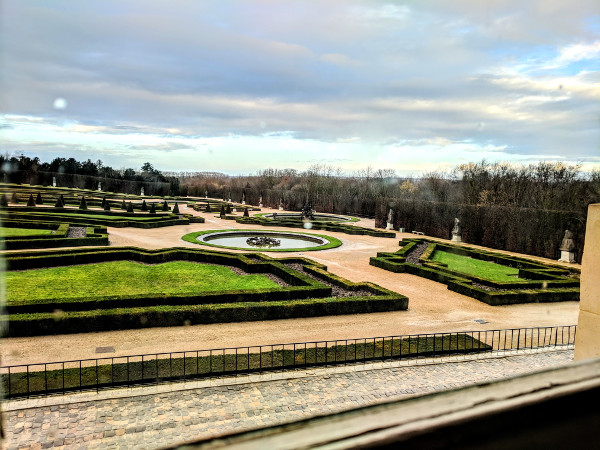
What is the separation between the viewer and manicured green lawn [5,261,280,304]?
1486 centimetres

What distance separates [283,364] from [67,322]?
5.90 meters

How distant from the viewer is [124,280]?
16.9 m

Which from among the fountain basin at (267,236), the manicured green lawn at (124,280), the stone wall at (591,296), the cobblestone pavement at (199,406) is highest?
the stone wall at (591,296)

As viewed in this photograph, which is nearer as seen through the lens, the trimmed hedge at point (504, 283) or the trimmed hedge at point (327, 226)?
the trimmed hedge at point (504, 283)

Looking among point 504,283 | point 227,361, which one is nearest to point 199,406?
point 227,361

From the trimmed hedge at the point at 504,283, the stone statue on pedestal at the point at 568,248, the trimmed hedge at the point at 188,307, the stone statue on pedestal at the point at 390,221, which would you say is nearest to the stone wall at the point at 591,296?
the trimmed hedge at the point at 188,307

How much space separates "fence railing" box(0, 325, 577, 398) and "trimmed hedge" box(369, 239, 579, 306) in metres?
3.92

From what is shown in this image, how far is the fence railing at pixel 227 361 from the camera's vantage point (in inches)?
340

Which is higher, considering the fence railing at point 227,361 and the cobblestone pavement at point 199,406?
the fence railing at point 227,361

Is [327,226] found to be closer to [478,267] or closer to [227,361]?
[478,267]

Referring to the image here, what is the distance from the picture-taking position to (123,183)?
227 ft

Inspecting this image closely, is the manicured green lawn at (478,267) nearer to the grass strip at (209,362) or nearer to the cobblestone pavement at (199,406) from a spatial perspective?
the grass strip at (209,362)

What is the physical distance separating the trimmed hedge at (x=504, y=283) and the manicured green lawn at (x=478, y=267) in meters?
0.66

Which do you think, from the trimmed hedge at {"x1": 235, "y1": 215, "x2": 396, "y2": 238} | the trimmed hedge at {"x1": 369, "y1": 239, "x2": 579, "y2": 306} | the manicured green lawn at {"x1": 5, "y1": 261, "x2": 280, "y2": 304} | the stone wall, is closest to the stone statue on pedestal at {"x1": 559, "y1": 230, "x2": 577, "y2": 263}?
the trimmed hedge at {"x1": 369, "y1": 239, "x2": 579, "y2": 306}
